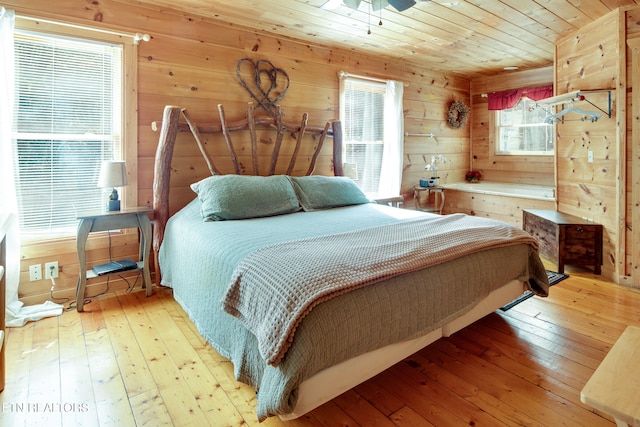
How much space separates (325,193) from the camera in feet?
10.9

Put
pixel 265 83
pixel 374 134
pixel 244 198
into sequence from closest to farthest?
pixel 244 198
pixel 265 83
pixel 374 134

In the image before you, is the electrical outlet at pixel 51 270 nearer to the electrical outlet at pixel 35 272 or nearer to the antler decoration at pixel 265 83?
the electrical outlet at pixel 35 272

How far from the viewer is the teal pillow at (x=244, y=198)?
106 inches

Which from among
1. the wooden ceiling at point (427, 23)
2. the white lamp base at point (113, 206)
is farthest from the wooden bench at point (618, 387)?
the white lamp base at point (113, 206)

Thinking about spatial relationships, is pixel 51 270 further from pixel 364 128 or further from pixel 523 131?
pixel 523 131

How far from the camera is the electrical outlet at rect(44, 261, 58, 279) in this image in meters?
2.79

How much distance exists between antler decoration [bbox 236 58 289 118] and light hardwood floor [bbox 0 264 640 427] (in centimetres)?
211

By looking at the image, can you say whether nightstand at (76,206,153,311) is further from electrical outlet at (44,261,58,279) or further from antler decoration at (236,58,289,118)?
antler decoration at (236,58,289,118)

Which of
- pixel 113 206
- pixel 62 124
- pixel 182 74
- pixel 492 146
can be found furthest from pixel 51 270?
pixel 492 146

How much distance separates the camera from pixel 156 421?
5.24 ft

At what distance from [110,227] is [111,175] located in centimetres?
40

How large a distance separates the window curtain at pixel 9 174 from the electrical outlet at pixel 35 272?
0.12 meters

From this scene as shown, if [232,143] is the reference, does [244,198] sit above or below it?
below

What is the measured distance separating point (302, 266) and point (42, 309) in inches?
89.2
